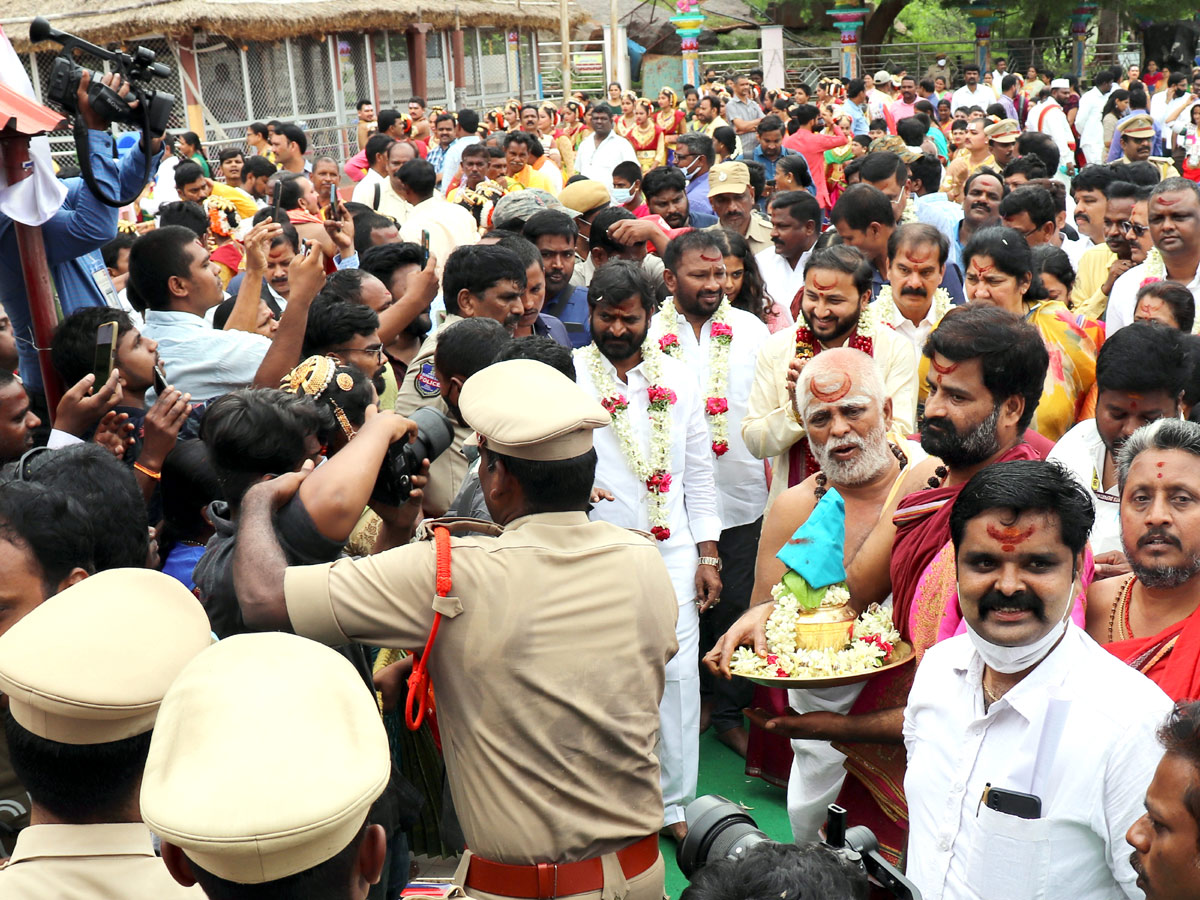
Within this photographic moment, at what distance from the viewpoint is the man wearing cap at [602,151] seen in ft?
41.4

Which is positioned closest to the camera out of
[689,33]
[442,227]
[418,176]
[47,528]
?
[47,528]

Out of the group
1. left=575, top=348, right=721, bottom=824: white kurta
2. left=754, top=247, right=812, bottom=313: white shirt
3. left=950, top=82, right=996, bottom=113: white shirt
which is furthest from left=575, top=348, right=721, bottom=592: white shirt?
left=950, top=82, right=996, bottom=113: white shirt

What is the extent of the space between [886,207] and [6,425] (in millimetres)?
4326

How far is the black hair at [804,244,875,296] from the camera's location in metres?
4.61

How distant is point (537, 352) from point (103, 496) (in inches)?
48.0

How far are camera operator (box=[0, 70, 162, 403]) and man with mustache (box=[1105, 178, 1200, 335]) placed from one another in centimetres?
430

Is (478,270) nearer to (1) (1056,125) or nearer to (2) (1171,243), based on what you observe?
(2) (1171,243)

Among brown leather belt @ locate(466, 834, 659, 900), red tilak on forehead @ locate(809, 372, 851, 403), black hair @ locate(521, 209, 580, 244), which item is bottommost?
brown leather belt @ locate(466, 834, 659, 900)

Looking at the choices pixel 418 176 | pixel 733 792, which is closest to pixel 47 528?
pixel 733 792

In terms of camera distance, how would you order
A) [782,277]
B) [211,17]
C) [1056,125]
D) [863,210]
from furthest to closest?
[211,17] → [1056,125] → [782,277] → [863,210]

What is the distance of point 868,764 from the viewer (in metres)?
3.28

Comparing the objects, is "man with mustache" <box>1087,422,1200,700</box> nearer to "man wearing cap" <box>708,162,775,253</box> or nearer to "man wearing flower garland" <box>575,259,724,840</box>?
"man wearing flower garland" <box>575,259,724,840</box>

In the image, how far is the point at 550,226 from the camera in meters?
5.75

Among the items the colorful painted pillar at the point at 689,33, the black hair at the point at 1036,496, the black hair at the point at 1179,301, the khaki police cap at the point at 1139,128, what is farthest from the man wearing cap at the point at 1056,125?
the colorful painted pillar at the point at 689,33
